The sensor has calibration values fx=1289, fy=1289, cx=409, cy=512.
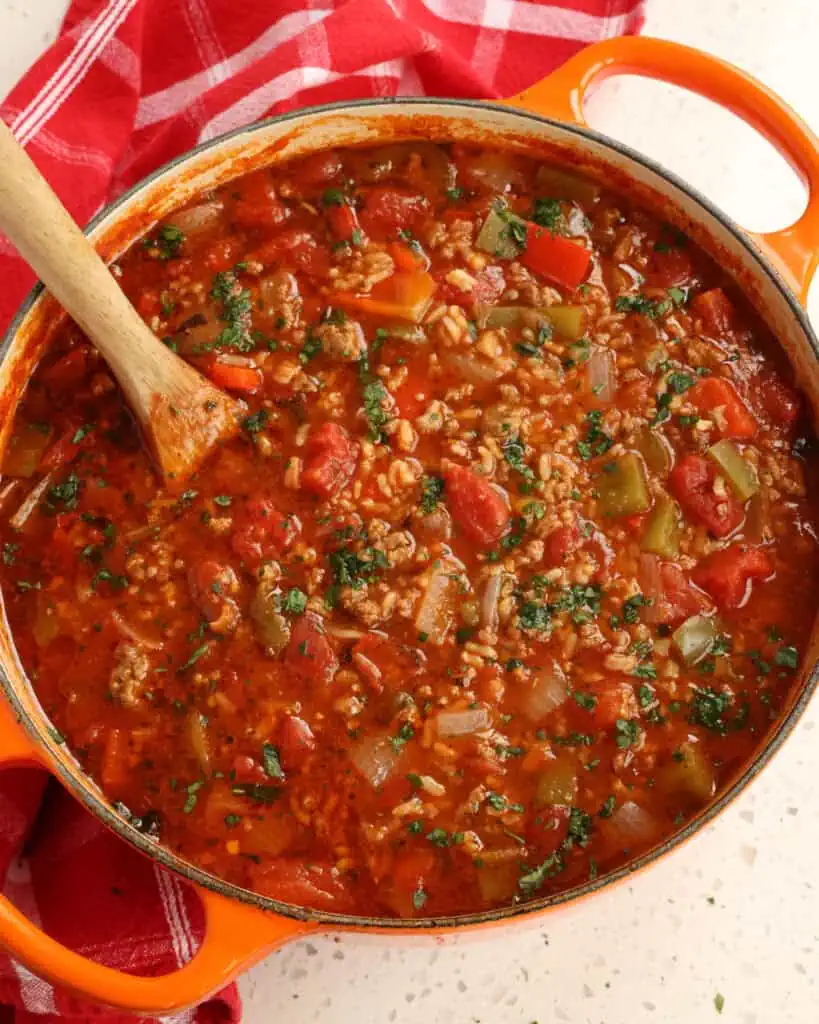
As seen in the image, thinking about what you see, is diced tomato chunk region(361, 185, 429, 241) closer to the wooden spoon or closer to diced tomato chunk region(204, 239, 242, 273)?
diced tomato chunk region(204, 239, 242, 273)

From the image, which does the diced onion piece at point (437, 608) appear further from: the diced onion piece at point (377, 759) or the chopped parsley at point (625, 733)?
the chopped parsley at point (625, 733)

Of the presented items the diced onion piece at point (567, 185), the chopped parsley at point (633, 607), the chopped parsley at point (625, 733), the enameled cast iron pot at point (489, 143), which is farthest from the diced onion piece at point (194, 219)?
the chopped parsley at point (625, 733)

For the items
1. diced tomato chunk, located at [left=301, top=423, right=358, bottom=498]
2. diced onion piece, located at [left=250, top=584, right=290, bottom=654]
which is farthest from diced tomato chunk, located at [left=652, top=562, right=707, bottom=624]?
diced onion piece, located at [left=250, top=584, right=290, bottom=654]

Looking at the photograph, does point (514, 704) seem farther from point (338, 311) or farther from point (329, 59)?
point (329, 59)

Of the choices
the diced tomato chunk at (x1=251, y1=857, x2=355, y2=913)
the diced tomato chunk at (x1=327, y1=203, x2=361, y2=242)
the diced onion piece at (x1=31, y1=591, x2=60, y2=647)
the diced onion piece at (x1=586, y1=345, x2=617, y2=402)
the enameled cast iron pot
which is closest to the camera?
the enameled cast iron pot

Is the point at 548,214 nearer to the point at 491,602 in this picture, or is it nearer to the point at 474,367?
the point at 474,367

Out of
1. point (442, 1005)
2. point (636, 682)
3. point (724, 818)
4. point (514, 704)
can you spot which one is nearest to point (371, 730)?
point (514, 704)

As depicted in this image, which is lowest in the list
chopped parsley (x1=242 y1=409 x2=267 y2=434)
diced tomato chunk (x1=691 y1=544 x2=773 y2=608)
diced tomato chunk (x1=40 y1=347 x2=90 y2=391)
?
diced tomato chunk (x1=691 y1=544 x2=773 y2=608)
